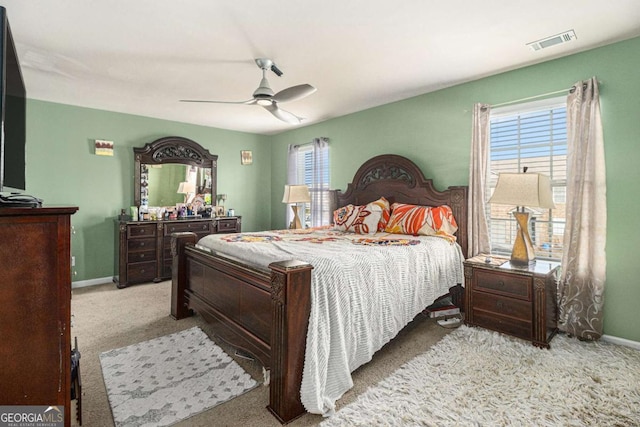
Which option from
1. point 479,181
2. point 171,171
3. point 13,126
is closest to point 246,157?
point 171,171

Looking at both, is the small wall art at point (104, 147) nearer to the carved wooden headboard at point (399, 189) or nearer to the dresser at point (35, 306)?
the carved wooden headboard at point (399, 189)

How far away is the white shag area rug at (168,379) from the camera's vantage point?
1.82m

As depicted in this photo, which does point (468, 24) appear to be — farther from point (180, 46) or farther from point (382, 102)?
point (180, 46)

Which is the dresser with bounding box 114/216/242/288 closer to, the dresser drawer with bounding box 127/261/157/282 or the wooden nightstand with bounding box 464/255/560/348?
the dresser drawer with bounding box 127/261/157/282

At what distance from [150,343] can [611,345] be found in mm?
3878

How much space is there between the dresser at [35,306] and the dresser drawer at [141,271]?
145 inches

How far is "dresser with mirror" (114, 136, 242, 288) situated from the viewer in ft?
14.8

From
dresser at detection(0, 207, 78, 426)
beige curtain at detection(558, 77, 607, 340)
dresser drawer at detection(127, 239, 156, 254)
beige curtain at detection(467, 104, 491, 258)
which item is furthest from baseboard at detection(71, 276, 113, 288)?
beige curtain at detection(558, 77, 607, 340)

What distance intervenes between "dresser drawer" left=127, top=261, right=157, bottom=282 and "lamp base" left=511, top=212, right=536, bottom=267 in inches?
183

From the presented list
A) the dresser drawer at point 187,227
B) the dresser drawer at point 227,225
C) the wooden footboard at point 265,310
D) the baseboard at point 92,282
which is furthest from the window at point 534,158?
the baseboard at point 92,282

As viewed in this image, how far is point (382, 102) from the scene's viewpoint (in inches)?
169

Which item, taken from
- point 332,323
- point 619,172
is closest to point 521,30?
point 619,172

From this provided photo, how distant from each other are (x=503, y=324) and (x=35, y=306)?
3161mm

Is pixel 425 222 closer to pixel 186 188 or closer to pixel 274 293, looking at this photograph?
pixel 274 293
